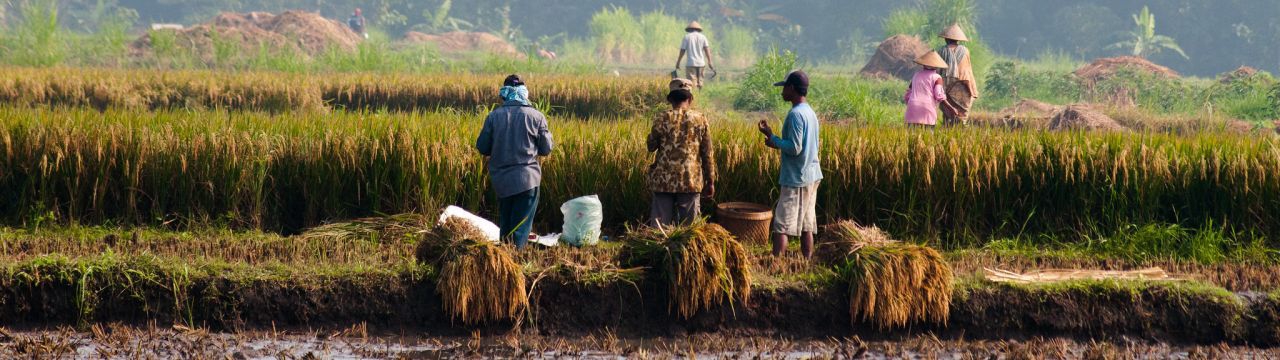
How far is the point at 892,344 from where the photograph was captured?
5375mm

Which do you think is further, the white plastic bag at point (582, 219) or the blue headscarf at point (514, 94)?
the white plastic bag at point (582, 219)

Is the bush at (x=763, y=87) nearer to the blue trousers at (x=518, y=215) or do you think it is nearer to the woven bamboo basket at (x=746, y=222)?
the woven bamboo basket at (x=746, y=222)

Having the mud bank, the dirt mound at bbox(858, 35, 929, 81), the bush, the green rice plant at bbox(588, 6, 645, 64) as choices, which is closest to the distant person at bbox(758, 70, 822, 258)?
the mud bank

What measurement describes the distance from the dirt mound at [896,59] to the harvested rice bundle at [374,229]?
16761 millimetres

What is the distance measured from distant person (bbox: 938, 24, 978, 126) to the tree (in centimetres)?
2039

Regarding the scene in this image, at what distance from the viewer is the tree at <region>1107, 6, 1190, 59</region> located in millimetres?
29297

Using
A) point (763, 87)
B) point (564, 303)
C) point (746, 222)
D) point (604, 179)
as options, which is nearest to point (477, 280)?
point (564, 303)

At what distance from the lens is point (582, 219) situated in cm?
673

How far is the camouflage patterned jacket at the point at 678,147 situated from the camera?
21.3 feet

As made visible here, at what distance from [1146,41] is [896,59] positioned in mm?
10983

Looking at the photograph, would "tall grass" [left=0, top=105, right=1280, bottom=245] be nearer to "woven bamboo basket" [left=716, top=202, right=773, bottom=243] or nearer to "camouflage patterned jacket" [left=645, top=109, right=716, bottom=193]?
"woven bamboo basket" [left=716, top=202, right=773, bottom=243]

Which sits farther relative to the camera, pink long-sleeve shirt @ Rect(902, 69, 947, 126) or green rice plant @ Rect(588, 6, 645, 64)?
green rice plant @ Rect(588, 6, 645, 64)

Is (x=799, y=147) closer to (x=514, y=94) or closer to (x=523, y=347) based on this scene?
(x=514, y=94)

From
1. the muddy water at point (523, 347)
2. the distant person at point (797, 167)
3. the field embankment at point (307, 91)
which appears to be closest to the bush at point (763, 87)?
the field embankment at point (307, 91)
